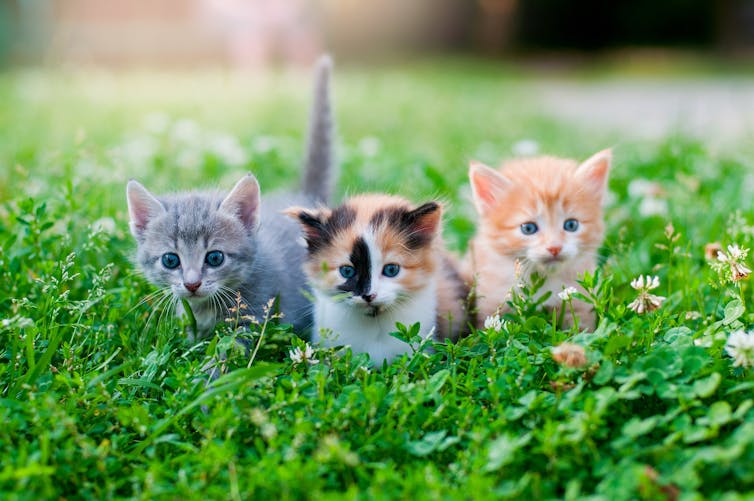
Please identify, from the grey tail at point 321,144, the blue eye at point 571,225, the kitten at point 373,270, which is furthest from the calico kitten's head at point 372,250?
the grey tail at point 321,144

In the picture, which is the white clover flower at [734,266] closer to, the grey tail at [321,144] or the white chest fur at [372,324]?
the white chest fur at [372,324]

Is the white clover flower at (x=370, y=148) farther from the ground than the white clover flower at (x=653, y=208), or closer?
closer

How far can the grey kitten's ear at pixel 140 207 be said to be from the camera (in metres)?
2.96

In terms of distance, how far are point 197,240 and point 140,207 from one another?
0.32 meters

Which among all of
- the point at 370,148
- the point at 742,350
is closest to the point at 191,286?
the point at 742,350

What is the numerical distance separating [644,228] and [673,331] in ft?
5.12

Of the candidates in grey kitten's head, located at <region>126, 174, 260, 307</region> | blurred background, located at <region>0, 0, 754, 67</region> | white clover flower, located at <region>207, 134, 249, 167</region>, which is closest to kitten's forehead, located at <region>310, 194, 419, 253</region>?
A: grey kitten's head, located at <region>126, 174, 260, 307</region>

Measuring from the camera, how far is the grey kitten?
287 centimetres

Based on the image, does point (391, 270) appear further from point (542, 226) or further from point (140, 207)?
point (140, 207)

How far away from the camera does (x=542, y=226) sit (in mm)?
3082

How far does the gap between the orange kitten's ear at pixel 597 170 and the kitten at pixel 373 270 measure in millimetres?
726

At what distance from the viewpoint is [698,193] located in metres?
4.12

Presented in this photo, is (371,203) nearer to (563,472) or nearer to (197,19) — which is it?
(563,472)

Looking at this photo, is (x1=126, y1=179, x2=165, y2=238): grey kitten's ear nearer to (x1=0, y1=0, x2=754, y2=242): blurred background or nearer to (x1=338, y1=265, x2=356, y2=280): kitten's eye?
(x1=0, y1=0, x2=754, y2=242): blurred background
